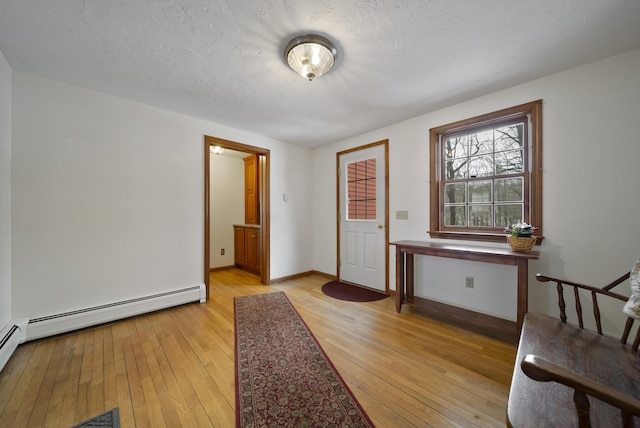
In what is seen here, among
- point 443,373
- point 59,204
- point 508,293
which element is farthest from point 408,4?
point 59,204

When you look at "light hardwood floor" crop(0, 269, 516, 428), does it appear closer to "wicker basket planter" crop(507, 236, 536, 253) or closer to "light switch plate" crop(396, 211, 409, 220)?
"wicker basket planter" crop(507, 236, 536, 253)

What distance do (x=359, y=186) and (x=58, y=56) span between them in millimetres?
3378

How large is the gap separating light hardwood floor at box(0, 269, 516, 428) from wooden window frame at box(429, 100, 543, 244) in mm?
995

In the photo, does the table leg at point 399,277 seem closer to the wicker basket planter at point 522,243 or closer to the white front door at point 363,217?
the white front door at point 363,217

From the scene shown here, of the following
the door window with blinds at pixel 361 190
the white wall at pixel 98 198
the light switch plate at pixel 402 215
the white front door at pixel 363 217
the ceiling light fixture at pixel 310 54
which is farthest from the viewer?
the door window with blinds at pixel 361 190

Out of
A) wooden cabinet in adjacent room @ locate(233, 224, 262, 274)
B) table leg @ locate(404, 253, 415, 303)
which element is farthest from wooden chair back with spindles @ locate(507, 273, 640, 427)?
wooden cabinet in adjacent room @ locate(233, 224, 262, 274)

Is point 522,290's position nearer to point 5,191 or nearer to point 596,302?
point 596,302

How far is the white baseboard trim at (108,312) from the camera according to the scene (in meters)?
2.11

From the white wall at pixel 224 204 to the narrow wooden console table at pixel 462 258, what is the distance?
3.60 meters

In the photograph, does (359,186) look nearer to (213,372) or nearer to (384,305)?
(384,305)

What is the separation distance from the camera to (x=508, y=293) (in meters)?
2.35

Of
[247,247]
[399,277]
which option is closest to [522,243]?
[399,277]

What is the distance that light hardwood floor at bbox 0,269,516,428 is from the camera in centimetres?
135

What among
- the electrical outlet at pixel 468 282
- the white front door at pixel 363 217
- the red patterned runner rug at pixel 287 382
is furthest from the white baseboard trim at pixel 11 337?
the electrical outlet at pixel 468 282
